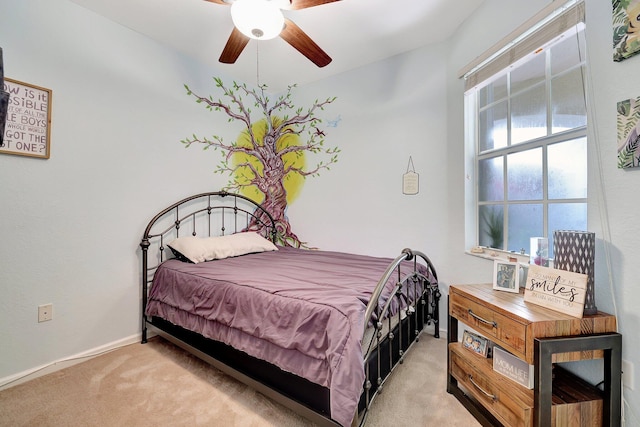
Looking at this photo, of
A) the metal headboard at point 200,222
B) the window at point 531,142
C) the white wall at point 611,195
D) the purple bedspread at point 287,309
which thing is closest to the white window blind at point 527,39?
the window at point 531,142

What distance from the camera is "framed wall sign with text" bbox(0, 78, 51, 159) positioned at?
1779 mm

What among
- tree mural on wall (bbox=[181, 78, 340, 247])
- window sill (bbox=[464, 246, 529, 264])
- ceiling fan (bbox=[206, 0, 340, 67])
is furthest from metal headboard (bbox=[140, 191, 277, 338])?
window sill (bbox=[464, 246, 529, 264])

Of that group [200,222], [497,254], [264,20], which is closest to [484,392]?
[497,254]

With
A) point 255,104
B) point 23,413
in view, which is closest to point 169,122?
point 255,104

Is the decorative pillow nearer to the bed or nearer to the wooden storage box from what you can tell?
the bed

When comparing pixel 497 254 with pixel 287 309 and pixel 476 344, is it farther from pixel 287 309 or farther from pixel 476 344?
pixel 287 309

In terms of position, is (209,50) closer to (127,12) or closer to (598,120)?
(127,12)

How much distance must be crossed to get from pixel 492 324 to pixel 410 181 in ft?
5.27

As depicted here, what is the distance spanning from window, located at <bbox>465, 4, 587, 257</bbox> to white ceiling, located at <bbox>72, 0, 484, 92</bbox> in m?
0.63

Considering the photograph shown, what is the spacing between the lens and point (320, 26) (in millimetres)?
2301

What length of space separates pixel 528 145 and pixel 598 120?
22.2 inches

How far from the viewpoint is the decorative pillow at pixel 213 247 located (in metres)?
2.36

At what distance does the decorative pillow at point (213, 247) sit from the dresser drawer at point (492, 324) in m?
1.89

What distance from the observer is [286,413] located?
151 centimetres
